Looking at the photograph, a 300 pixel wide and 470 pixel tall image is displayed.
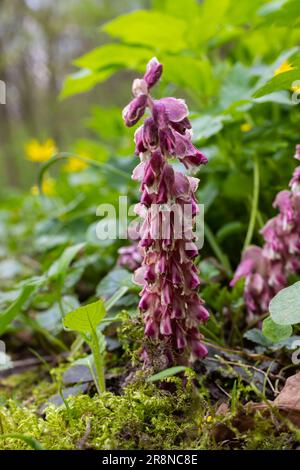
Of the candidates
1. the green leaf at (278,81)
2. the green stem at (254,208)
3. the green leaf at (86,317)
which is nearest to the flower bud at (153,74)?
the green leaf at (278,81)

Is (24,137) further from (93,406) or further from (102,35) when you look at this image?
(93,406)

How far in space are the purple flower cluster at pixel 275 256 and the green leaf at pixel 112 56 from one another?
110 centimetres

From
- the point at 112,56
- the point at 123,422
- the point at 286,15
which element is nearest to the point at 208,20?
the point at 112,56

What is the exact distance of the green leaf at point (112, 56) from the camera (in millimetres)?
2303

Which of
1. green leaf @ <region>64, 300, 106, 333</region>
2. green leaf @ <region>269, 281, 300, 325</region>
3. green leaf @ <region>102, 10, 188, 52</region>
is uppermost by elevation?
green leaf @ <region>102, 10, 188, 52</region>

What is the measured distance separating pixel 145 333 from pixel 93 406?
228 millimetres

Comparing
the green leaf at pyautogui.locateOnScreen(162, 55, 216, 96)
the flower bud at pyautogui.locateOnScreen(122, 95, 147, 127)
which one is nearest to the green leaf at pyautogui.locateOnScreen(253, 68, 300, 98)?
the flower bud at pyautogui.locateOnScreen(122, 95, 147, 127)

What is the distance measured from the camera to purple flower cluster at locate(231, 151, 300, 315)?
61.6 inches

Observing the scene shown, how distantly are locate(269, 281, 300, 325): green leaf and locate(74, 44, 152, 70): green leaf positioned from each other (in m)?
1.47

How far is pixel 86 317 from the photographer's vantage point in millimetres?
1326

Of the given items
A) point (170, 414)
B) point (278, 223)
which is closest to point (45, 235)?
point (278, 223)

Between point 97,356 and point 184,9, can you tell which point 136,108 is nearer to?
point 97,356

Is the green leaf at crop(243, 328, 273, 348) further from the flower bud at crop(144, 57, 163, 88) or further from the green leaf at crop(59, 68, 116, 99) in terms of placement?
the green leaf at crop(59, 68, 116, 99)
